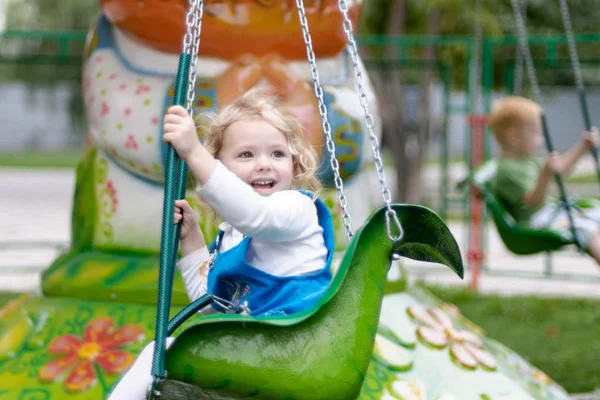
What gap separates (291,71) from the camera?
3729 millimetres

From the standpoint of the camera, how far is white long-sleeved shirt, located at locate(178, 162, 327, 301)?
209 centimetres

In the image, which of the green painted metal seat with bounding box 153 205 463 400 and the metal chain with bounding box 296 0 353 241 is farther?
the metal chain with bounding box 296 0 353 241

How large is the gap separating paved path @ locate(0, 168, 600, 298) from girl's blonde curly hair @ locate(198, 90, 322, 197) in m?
3.83

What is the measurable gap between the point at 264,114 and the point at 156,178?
57.2 inches

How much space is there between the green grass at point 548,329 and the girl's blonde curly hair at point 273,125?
10.5 ft

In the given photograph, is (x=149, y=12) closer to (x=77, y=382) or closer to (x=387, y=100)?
(x=77, y=382)

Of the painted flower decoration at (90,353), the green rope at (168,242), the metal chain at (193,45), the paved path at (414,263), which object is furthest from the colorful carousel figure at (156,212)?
the paved path at (414,263)

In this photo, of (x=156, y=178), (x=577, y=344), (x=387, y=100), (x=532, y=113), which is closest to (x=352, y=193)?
(x=156, y=178)

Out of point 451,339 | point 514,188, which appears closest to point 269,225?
point 451,339

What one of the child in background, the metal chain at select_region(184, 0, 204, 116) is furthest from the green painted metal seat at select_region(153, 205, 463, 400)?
the child in background

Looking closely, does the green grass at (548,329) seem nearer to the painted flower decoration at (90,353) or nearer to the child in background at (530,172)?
the child in background at (530,172)

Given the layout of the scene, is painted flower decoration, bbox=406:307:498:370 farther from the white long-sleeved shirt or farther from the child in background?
the white long-sleeved shirt

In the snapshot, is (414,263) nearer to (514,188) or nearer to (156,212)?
(514,188)

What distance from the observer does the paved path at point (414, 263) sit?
27.7ft
